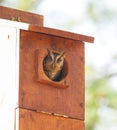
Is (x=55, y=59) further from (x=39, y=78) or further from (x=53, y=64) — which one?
(x=39, y=78)

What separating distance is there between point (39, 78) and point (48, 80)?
7cm

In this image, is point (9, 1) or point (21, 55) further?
point (9, 1)

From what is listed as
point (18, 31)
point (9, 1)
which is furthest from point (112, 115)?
point (18, 31)

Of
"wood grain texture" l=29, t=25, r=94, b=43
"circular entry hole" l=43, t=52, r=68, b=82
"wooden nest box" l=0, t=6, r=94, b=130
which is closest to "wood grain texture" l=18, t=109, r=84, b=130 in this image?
"wooden nest box" l=0, t=6, r=94, b=130

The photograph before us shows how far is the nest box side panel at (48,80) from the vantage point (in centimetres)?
652

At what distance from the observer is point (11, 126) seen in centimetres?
640

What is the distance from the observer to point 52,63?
6.67 metres

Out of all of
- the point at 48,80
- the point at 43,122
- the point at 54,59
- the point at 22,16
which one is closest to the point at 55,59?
the point at 54,59

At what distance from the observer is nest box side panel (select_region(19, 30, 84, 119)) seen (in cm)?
652

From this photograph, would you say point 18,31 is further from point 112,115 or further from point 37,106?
point 112,115

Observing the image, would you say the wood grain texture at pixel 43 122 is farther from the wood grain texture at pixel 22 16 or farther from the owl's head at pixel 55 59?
the wood grain texture at pixel 22 16

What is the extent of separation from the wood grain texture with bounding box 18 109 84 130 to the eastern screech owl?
31 centimetres

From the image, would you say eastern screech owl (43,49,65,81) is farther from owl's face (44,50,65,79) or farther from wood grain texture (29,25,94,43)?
wood grain texture (29,25,94,43)

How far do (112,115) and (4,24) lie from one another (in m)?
2.05
